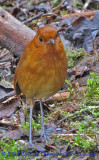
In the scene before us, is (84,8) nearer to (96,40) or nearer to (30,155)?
(96,40)

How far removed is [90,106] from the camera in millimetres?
4465

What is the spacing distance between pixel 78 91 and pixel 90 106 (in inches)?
28.4

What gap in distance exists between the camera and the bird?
11.8 feet

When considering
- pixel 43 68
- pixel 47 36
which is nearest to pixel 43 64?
pixel 43 68

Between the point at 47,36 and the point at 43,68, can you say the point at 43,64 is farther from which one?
the point at 47,36

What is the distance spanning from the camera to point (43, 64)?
3.67 metres

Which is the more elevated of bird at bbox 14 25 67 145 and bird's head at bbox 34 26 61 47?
bird's head at bbox 34 26 61 47

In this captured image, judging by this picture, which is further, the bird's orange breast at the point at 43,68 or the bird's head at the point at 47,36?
the bird's orange breast at the point at 43,68

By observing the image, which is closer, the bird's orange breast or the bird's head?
the bird's head

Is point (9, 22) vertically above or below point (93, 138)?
above

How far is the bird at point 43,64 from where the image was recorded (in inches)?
142

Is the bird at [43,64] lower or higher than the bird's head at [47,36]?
lower

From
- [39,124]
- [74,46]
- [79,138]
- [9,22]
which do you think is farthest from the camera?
[74,46]

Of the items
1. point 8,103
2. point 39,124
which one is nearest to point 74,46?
point 8,103
